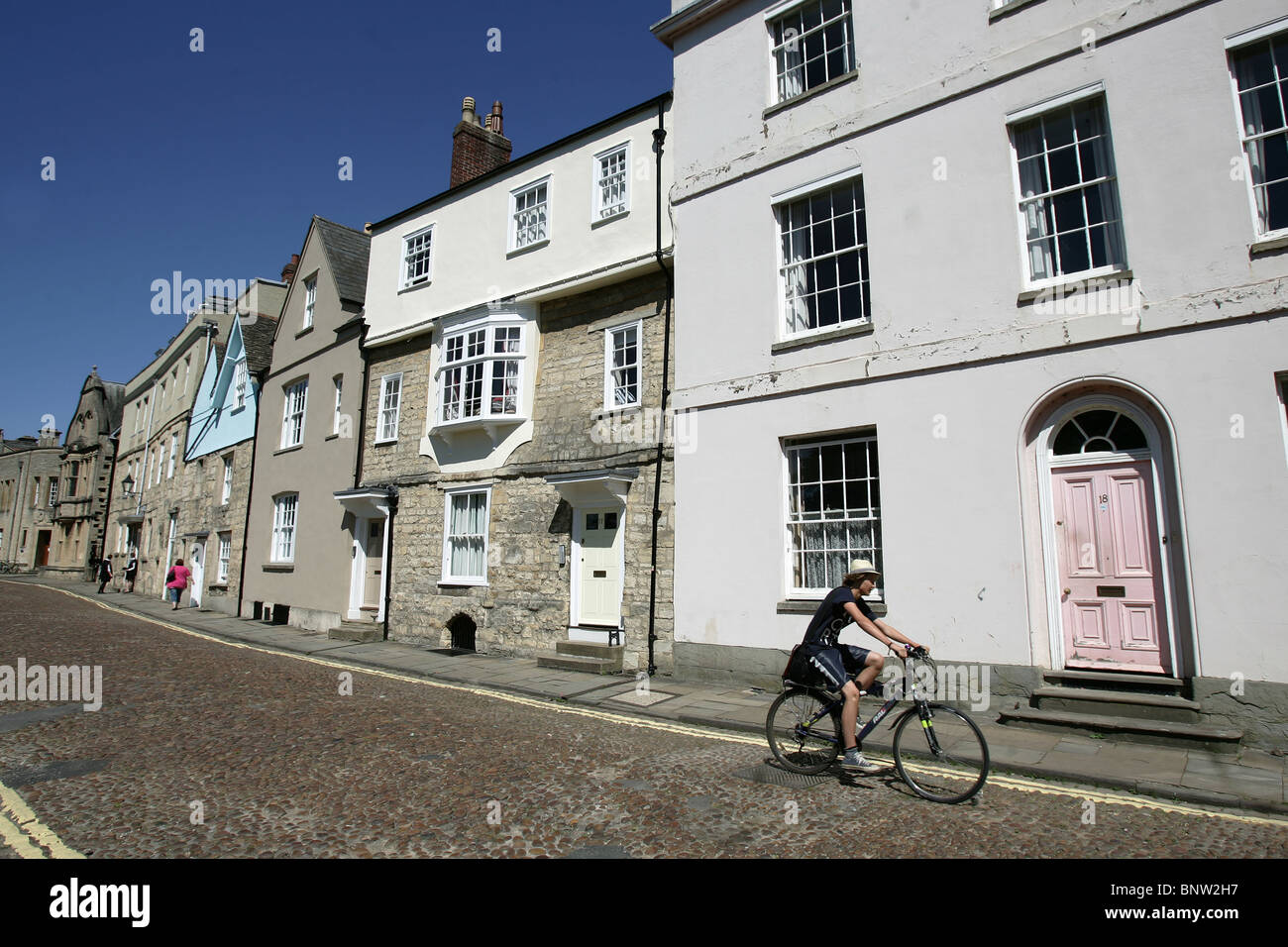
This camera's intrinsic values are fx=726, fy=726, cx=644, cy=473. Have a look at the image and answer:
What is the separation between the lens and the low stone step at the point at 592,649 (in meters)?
11.6

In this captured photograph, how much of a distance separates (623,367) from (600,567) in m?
3.50

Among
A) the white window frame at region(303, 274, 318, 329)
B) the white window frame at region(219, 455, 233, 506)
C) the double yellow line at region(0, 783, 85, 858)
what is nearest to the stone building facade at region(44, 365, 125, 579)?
the white window frame at region(219, 455, 233, 506)

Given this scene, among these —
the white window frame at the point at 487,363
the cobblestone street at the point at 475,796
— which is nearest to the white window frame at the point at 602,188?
the white window frame at the point at 487,363

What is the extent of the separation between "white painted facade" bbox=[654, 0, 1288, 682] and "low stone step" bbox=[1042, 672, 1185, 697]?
0.19m

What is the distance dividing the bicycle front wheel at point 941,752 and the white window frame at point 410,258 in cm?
1451

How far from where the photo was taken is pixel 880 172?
962 centimetres

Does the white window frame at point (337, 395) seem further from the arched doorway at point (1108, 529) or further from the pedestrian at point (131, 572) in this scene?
the pedestrian at point (131, 572)

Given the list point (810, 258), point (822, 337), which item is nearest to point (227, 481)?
point (810, 258)

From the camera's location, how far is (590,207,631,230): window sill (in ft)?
42.5

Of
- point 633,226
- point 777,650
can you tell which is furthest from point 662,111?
point 777,650

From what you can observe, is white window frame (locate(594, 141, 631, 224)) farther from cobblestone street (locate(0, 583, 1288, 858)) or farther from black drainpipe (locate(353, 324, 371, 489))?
cobblestone street (locate(0, 583, 1288, 858))
